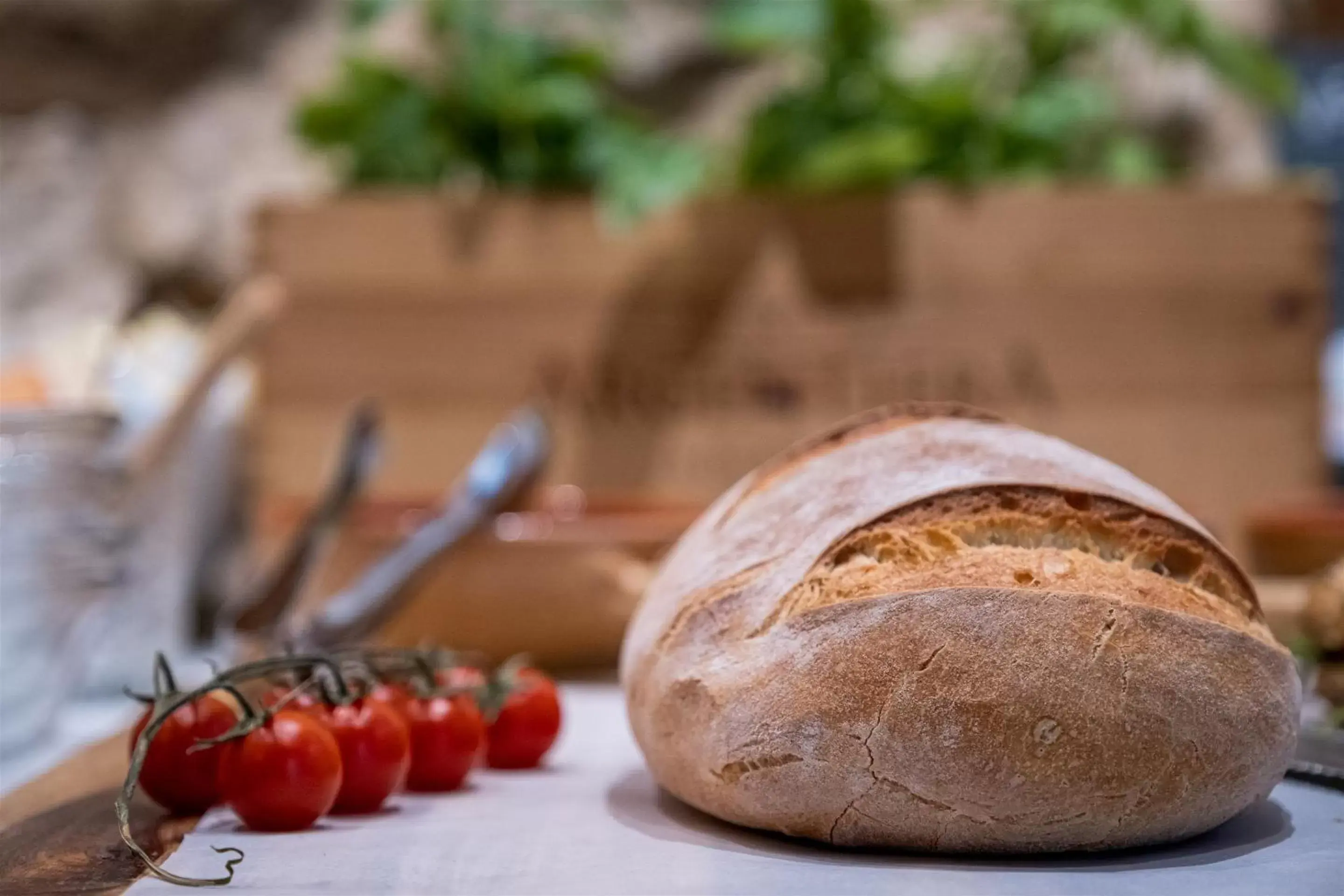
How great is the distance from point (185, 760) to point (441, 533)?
0.61 meters

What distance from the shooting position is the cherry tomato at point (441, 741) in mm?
1003

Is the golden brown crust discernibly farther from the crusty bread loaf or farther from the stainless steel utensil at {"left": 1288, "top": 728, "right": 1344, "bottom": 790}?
the stainless steel utensil at {"left": 1288, "top": 728, "right": 1344, "bottom": 790}

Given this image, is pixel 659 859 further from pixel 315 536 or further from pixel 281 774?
pixel 315 536

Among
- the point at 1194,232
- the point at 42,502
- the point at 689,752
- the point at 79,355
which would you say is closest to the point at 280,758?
the point at 689,752

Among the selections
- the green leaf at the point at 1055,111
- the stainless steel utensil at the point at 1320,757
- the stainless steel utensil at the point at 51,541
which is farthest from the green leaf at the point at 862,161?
the stainless steel utensil at the point at 1320,757

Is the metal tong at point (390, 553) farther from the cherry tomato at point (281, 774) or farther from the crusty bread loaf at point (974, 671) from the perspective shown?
the crusty bread loaf at point (974, 671)

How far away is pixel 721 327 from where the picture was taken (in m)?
2.08

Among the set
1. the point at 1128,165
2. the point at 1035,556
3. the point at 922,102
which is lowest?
the point at 1035,556

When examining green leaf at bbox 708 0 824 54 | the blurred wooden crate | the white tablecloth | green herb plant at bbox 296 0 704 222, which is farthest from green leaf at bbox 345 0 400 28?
the white tablecloth

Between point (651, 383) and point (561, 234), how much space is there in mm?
276

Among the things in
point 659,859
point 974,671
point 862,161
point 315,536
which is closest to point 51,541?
point 315,536

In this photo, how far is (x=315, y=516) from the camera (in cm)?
162

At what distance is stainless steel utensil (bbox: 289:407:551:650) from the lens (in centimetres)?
142

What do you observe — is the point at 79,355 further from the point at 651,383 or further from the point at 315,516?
the point at 651,383
